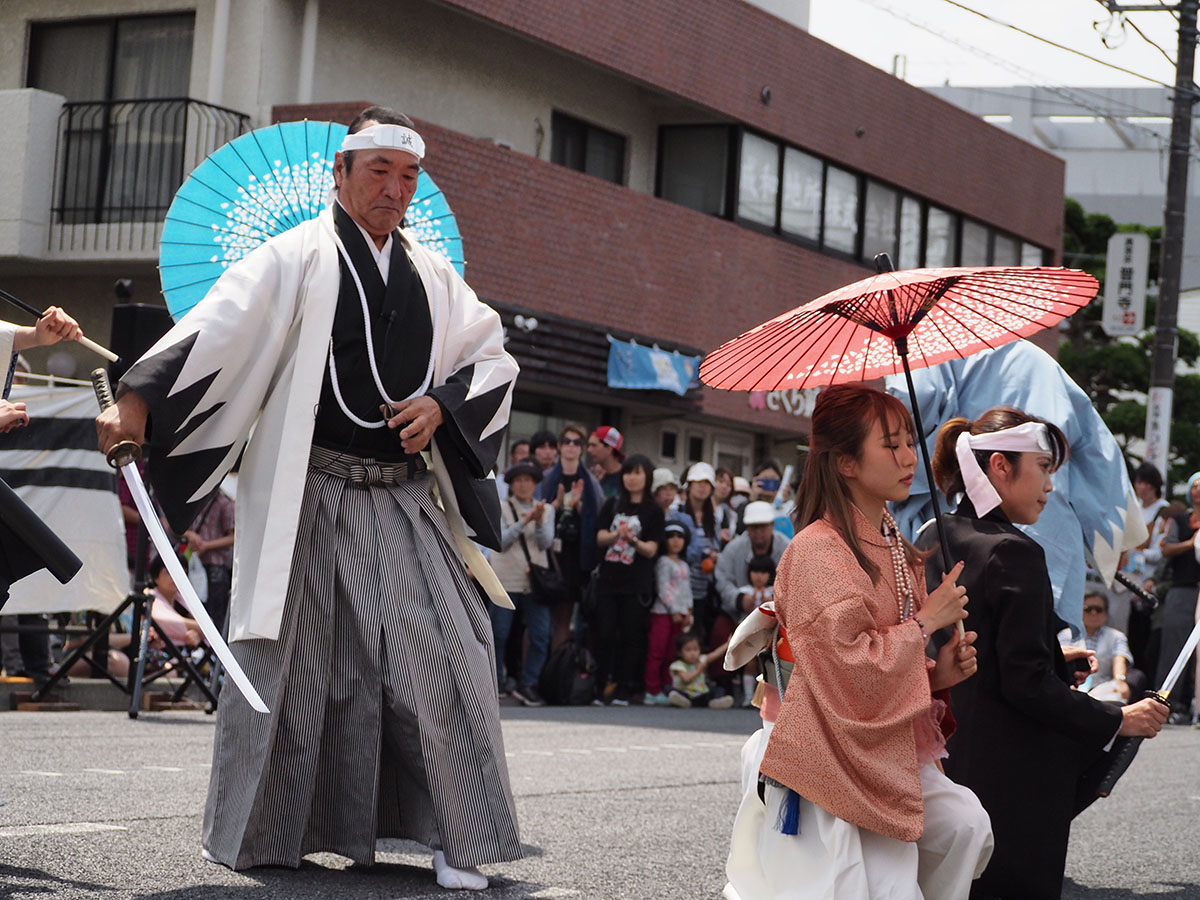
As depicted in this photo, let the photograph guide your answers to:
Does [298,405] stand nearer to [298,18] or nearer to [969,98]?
[298,18]

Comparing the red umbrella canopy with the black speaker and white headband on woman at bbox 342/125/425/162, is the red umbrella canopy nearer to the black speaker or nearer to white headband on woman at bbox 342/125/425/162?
white headband on woman at bbox 342/125/425/162

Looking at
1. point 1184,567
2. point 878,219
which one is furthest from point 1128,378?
point 1184,567

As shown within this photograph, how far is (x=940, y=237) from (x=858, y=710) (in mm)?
21787

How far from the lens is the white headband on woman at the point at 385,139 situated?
4805mm

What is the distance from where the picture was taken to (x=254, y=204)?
248 inches

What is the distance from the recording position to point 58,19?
16672 mm

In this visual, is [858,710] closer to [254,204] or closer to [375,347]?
[375,347]

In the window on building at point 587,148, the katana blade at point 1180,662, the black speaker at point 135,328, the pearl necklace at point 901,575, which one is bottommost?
the katana blade at point 1180,662

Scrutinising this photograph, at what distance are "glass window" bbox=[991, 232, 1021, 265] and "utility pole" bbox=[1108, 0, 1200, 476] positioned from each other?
22.9 feet

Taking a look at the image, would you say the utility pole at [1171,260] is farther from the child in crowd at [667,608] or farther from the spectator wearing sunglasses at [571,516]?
the spectator wearing sunglasses at [571,516]

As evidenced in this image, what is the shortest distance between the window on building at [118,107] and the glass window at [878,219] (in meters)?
10.2

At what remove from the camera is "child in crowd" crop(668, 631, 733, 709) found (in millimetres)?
12688

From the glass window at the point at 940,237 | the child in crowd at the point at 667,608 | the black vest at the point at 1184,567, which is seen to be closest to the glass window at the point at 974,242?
the glass window at the point at 940,237

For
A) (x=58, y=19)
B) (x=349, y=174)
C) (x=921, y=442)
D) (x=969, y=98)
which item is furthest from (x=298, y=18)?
(x=969, y=98)
